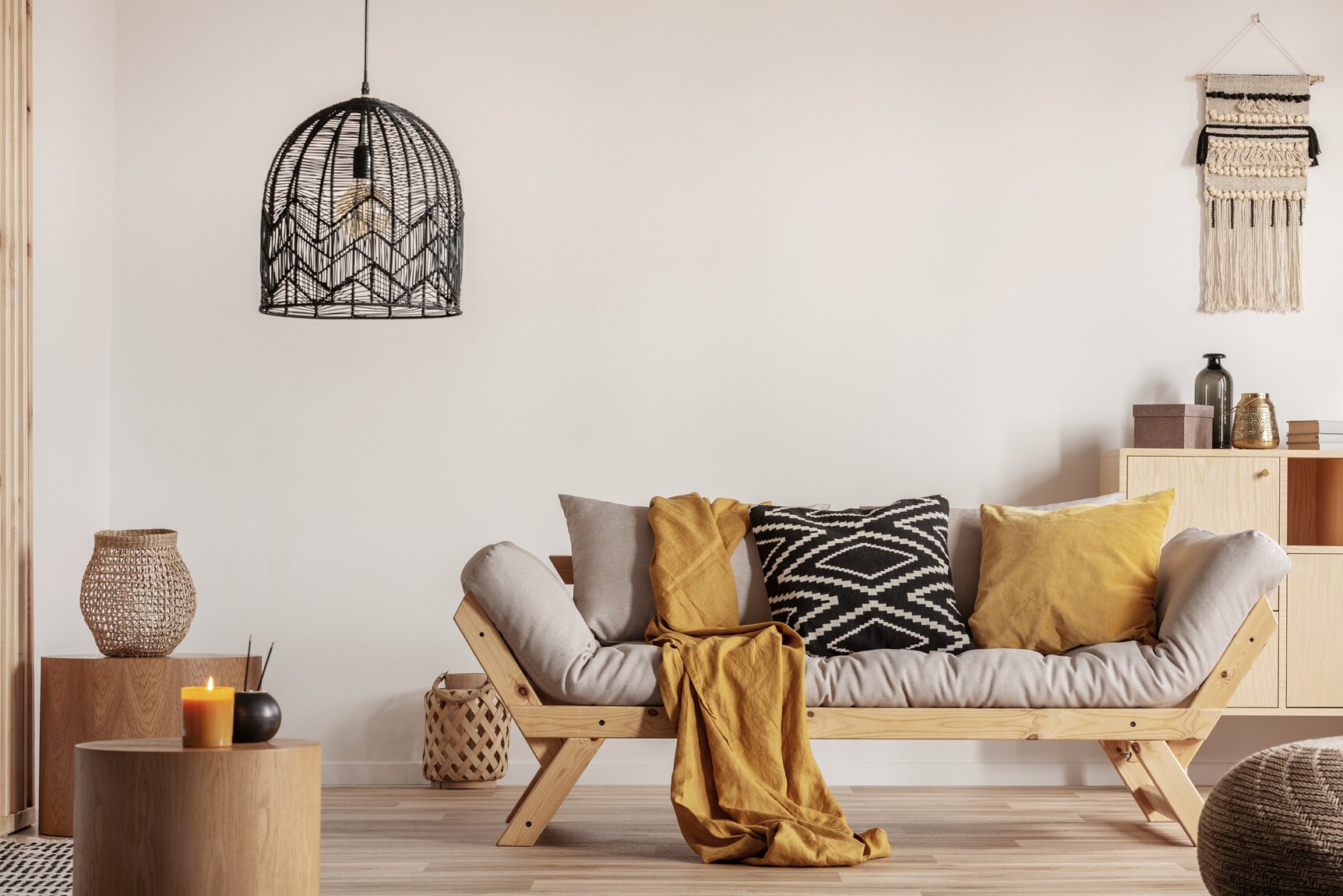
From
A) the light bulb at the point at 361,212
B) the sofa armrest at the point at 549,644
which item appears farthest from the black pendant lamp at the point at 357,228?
the sofa armrest at the point at 549,644

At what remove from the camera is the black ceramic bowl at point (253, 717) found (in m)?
2.04

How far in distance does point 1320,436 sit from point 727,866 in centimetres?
231

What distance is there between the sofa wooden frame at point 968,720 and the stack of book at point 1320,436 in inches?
44.3

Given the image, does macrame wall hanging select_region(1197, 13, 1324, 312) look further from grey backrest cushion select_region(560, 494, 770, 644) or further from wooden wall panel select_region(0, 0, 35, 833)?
wooden wall panel select_region(0, 0, 35, 833)

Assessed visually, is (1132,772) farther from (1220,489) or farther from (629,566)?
(629,566)

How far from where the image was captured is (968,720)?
2.90 meters

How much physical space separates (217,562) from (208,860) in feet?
7.13

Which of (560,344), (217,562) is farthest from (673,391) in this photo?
(217,562)

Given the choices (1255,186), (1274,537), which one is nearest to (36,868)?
(1274,537)

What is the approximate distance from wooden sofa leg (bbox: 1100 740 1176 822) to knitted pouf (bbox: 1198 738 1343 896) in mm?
1104

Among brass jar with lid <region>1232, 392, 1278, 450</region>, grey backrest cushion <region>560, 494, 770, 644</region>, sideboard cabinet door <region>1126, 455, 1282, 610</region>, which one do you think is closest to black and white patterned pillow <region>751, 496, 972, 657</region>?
grey backrest cushion <region>560, 494, 770, 644</region>

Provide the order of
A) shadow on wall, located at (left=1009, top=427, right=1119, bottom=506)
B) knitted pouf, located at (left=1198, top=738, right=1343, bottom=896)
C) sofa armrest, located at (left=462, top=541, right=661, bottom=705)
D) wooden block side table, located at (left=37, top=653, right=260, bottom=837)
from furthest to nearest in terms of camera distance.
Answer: shadow on wall, located at (left=1009, top=427, right=1119, bottom=506)
wooden block side table, located at (left=37, top=653, right=260, bottom=837)
sofa armrest, located at (left=462, top=541, right=661, bottom=705)
knitted pouf, located at (left=1198, top=738, right=1343, bottom=896)

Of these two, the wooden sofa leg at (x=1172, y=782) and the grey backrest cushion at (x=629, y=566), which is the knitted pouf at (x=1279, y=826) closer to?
the wooden sofa leg at (x=1172, y=782)

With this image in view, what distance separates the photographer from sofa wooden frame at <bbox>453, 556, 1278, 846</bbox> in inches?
114
